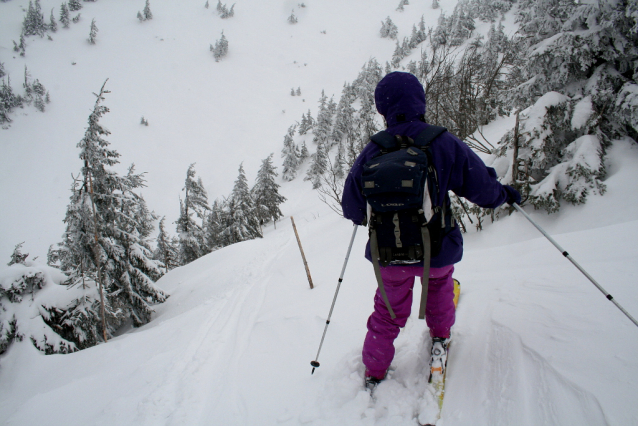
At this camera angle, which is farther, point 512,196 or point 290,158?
point 290,158

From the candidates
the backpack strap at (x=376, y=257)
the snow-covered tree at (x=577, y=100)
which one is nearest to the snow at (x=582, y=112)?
the snow-covered tree at (x=577, y=100)

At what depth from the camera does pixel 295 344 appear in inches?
137

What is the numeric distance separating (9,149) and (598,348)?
244 feet

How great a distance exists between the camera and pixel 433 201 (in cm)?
178

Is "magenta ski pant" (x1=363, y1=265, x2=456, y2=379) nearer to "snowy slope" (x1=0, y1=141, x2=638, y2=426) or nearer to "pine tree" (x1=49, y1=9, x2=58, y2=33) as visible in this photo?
"snowy slope" (x1=0, y1=141, x2=638, y2=426)

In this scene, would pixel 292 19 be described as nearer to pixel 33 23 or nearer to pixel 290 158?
pixel 33 23

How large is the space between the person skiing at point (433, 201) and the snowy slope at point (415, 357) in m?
0.35

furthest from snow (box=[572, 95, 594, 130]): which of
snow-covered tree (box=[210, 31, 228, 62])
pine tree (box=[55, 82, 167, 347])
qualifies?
snow-covered tree (box=[210, 31, 228, 62])

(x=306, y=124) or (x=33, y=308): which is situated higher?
(x=306, y=124)

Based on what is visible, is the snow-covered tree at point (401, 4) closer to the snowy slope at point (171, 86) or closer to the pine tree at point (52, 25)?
the snowy slope at point (171, 86)

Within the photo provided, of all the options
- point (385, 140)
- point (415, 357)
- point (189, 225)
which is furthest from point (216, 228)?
point (385, 140)

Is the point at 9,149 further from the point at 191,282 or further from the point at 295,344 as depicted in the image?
the point at 295,344

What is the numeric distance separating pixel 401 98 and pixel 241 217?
977 inches

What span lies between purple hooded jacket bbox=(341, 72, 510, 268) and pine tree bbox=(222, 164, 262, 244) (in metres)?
23.9
